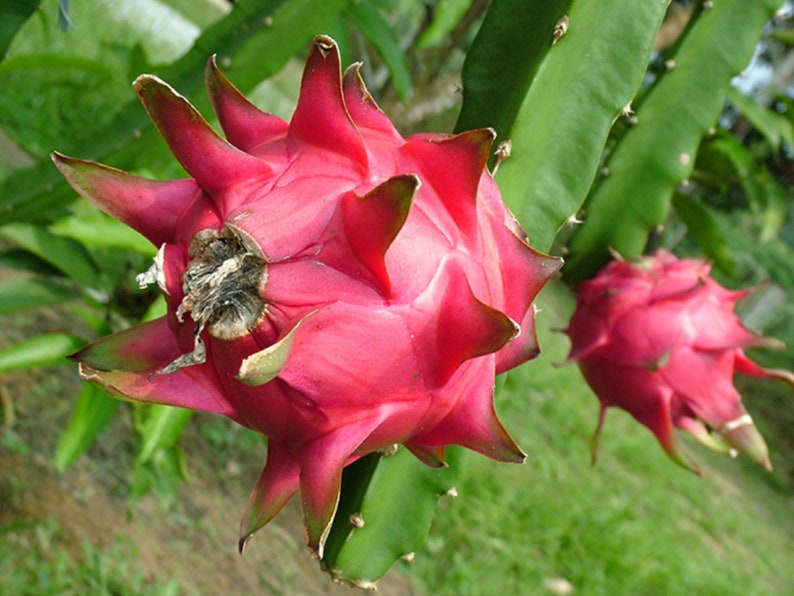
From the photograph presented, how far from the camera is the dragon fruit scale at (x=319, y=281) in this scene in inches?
22.7

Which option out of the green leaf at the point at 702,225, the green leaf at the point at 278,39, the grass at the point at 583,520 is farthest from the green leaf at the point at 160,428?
the green leaf at the point at 702,225

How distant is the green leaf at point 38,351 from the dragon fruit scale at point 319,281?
1083mm

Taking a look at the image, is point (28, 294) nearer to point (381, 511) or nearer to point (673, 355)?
point (381, 511)

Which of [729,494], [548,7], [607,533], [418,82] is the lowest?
[729,494]

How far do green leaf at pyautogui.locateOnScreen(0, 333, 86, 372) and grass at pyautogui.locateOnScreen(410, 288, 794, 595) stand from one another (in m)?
1.27

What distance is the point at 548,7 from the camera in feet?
3.29

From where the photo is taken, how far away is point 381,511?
3.12 ft

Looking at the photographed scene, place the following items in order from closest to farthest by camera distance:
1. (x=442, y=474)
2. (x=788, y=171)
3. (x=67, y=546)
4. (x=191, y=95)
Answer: (x=442, y=474) < (x=191, y=95) < (x=67, y=546) < (x=788, y=171)

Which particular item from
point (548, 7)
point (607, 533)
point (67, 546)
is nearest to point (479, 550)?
point (607, 533)

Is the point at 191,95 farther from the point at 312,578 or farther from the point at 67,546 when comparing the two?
the point at 312,578

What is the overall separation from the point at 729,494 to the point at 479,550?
311 cm

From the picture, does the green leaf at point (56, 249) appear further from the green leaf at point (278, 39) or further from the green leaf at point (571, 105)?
the green leaf at point (571, 105)

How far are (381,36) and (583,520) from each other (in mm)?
2744

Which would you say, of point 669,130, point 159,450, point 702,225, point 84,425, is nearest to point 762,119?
point 702,225
